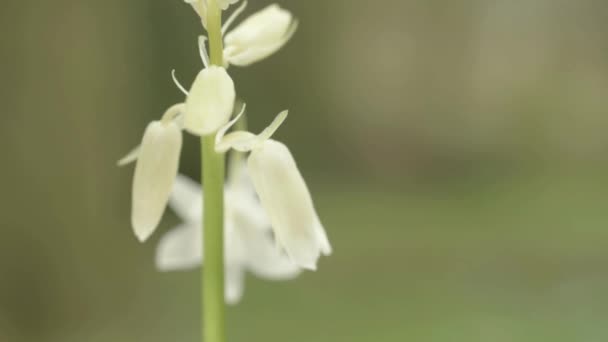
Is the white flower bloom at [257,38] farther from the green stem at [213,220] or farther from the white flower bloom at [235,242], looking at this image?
the white flower bloom at [235,242]

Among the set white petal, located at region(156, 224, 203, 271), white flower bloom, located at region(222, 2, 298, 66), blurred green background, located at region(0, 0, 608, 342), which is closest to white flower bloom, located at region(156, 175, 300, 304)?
white petal, located at region(156, 224, 203, 271)

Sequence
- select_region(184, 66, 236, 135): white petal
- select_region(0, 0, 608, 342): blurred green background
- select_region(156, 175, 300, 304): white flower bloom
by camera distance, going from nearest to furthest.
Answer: select_region(184, 66, 236, 135): white petal < select_region(156, 175, 300, 304): white flower bloom < select_region(0, 0, 608, 342): blurred green background

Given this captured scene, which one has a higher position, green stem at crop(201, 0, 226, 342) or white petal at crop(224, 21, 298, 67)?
white petal at crop(224, 21, 298, 67)

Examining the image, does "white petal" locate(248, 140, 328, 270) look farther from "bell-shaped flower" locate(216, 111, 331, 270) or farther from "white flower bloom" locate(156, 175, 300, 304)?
"white flower bloom" locate(156, 175, 300, 304)

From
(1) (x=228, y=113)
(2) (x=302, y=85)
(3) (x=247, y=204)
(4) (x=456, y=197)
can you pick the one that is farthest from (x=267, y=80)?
(1) (x=228, y=113)

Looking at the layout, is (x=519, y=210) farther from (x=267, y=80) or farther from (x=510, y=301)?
(x=267, y=80)

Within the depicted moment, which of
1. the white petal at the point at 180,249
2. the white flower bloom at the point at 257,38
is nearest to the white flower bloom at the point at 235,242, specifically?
the white petal at the point at 180,249
